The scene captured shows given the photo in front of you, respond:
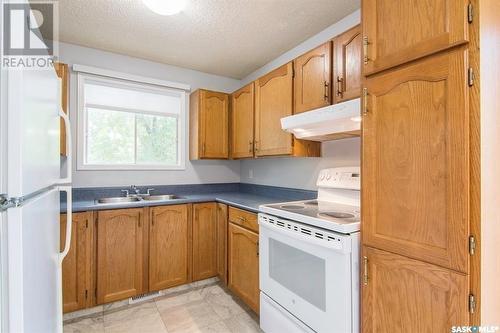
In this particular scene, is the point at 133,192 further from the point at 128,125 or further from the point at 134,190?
the point at 128,125

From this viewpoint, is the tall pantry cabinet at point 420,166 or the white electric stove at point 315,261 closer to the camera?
the tall pantry cabinet at point 420,166

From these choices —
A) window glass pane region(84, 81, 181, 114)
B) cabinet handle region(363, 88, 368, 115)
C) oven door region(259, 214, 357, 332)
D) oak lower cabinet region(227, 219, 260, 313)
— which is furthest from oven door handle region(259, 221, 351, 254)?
window glass pane region(84, 81, 181, 114)

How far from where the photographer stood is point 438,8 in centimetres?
93

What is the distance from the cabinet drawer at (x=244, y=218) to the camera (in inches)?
78.6

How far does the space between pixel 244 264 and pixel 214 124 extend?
161cm

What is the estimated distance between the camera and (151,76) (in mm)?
2826

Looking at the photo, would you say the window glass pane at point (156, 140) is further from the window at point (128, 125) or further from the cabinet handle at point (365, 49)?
the cabinet handle at point (365, 49)

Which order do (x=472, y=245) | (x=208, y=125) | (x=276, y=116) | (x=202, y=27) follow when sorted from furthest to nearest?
(x=208, y=125)
(x=276, y=116)
(x=202, y=27)
(x=472, y=245)

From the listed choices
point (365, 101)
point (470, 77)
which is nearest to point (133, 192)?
point (365, 101)

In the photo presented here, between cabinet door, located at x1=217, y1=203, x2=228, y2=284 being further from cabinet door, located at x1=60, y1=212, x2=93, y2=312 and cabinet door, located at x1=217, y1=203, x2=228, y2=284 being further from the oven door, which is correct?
cabinet door, located at x1=60, y1=212, x2=93, y2=312

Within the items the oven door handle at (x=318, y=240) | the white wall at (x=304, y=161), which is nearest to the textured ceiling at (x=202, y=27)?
the white wall at (x=304, y=161)

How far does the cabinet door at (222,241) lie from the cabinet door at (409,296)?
1.47 m


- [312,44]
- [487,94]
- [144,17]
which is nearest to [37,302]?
[487,94]

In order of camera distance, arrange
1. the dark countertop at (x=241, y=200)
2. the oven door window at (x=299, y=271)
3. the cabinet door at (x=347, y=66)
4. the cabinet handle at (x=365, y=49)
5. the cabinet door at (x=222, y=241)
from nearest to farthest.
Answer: the cabinet handle at (x=365, y=49) < the oven door window at (x=299, y=271) < the cabinet door at (x=347, y=66) < the dark countertop at (x=241, y=200) < the cabinet door at (x=222, y=241)
